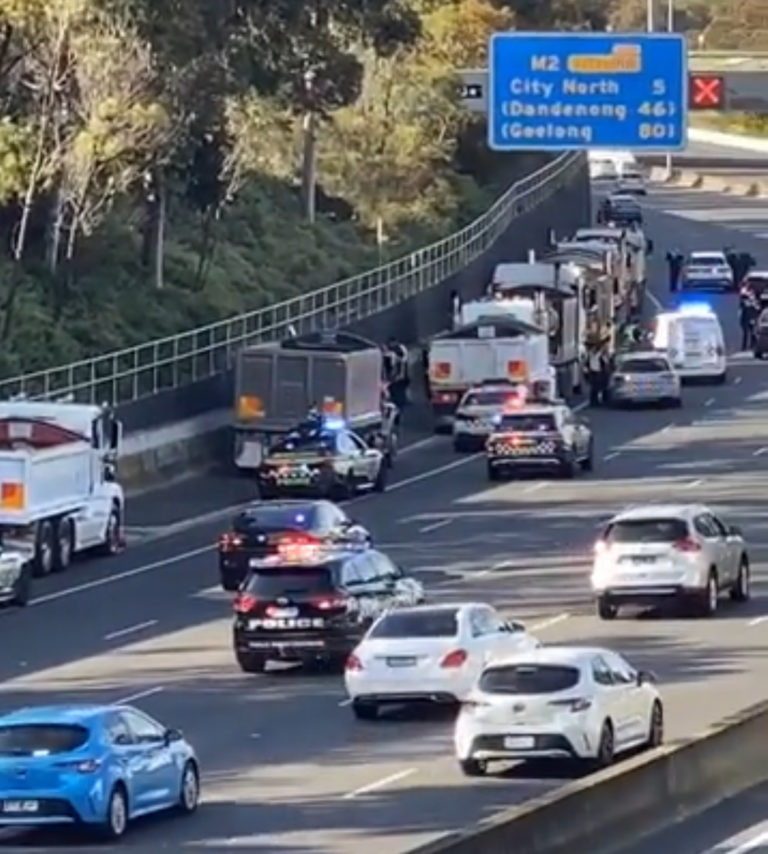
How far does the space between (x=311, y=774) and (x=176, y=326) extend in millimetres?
36508

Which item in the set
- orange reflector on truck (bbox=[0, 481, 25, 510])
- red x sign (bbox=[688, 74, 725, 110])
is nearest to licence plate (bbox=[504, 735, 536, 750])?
orange reflector on truck (bbox=[0, 481, 25, 510])

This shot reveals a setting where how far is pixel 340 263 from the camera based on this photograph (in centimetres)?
8075

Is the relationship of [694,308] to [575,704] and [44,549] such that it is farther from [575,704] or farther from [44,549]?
[575,704]

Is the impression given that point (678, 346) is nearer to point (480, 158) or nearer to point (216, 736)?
point (480, 158)

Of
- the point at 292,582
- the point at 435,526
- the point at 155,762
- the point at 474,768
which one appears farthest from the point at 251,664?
the point at 435,526

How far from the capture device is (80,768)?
27.4m

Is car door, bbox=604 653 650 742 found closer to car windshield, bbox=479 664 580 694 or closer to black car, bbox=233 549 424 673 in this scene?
car windshield, bbox=479 664 580 694

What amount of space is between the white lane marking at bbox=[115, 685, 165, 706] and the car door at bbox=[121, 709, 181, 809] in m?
6.94

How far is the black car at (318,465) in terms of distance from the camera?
185 ft

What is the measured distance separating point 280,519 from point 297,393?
1443 centimetres

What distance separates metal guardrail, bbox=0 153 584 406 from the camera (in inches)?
2352

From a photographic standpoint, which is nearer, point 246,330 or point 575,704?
point 575,704

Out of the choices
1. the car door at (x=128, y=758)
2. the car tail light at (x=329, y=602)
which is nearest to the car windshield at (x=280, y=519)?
the car tail light at (x=329, y=602)

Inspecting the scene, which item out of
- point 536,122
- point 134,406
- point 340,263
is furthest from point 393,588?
point 340,263
